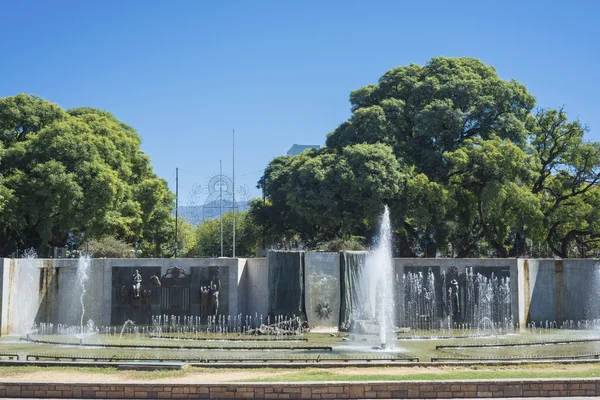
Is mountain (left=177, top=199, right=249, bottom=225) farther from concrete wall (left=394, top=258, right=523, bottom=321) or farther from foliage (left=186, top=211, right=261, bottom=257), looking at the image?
concrete wall (left=394, top=258, right=523, bottom=321)

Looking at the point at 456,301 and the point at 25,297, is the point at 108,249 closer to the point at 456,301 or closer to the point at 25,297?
the point at 25,297

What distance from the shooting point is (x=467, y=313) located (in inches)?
1002

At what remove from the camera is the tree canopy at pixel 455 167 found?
34781mm

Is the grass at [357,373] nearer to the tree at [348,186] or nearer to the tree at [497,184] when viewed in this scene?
the tree at [497,184]

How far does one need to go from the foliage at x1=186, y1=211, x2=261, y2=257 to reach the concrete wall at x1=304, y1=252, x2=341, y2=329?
33.7 meters

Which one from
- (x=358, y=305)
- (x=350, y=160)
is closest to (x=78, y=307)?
(x=358, y=305)

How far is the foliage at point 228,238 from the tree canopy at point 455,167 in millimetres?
21156

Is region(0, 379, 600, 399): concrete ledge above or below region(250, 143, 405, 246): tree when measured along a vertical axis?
below

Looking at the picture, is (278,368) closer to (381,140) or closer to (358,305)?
(358,305)

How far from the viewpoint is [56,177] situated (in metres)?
33.5

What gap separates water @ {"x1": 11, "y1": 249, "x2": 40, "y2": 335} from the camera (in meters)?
23.9

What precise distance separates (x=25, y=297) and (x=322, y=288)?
1022 centimetres

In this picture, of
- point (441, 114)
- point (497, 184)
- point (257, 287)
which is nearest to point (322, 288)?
point (257, 287)

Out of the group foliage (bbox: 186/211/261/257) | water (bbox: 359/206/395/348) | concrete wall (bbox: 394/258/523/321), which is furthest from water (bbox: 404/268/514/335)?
foliage (bbox: 186/211/261/257)
